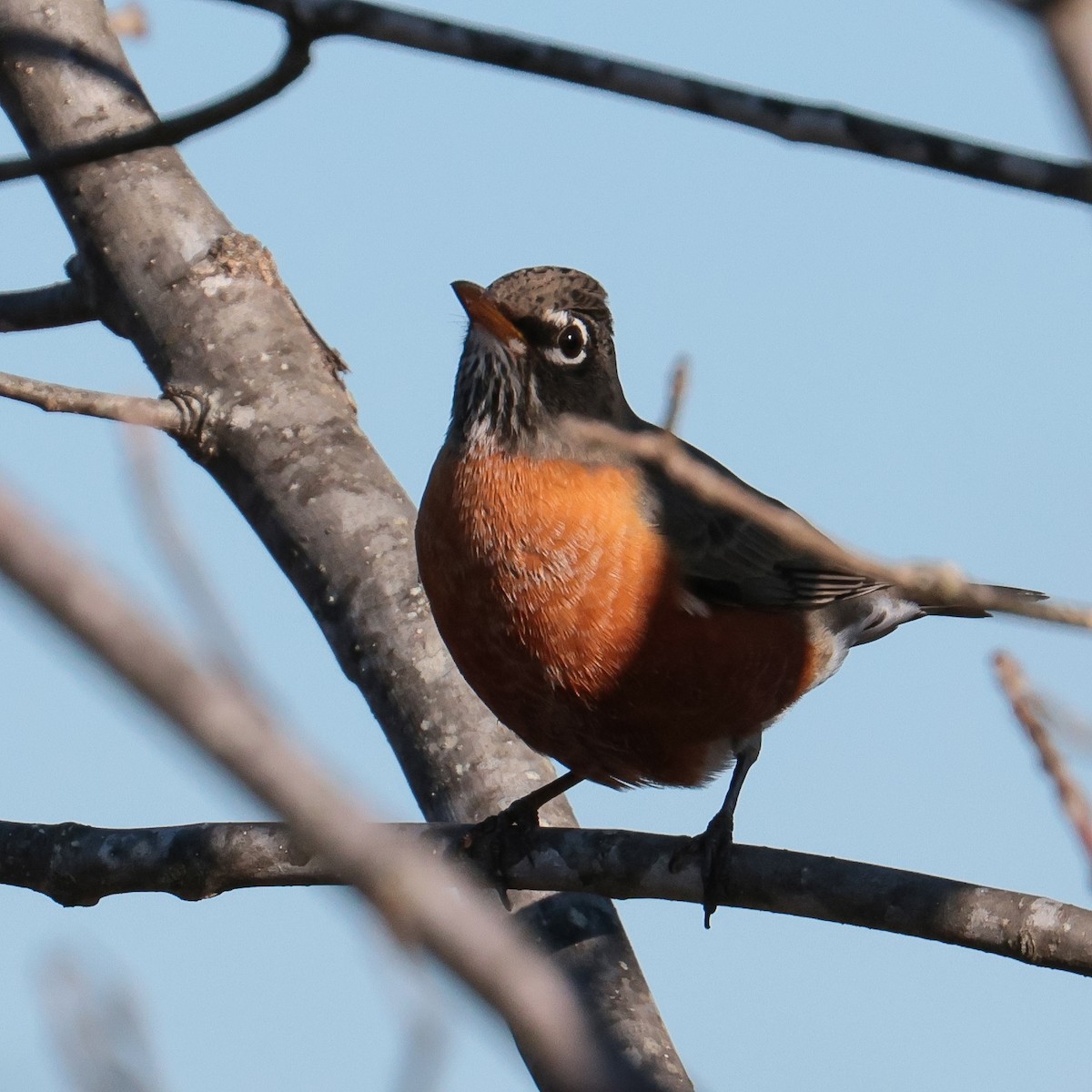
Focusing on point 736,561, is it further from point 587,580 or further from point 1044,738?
point 1044,738

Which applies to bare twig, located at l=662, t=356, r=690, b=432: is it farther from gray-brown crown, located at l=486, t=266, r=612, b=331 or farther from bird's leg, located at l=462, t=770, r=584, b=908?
gray-brown crown, located at l=486, t=266, r=612, b=331

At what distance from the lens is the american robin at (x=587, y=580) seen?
514 cm

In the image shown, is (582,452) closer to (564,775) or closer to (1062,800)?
(564,775)

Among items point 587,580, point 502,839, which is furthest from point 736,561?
point 502,839

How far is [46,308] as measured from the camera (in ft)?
20.3

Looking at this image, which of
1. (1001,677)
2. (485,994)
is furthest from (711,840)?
(485,994)

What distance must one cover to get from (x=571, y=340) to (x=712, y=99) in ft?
11.8

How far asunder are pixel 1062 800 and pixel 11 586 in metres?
1.56

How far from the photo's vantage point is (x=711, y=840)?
427cm

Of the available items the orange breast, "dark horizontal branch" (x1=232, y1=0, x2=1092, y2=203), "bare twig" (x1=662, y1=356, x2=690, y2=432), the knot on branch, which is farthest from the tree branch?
"dark horizontal branch" (x1=232, y1=0, x2=1092, y2=203)

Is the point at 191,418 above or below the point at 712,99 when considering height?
above

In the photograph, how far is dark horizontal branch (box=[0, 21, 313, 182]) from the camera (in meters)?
2.67

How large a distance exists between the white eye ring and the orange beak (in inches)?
6.8

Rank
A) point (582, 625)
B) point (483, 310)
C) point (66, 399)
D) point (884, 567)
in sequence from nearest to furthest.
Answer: point (884, 567) → point (66, 399) → point (582, 625) → point (483, 310)
